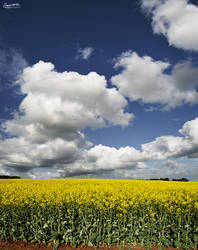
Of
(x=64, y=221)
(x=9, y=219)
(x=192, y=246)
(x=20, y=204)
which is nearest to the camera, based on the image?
(x=192, y=246)

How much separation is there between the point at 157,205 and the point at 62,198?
5.74 metres

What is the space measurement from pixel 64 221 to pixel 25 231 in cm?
224

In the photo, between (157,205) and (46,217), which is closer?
(46,217)

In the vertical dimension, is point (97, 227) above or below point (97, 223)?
below

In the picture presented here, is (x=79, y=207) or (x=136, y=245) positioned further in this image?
(x=79, y=207)

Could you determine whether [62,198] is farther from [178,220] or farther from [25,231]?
[178,220]

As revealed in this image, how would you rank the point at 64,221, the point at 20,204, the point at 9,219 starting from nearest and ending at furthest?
the point at 64,221 < the point at 9,219 < the point at 20,204

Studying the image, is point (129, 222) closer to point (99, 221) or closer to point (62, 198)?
point (99, 221)

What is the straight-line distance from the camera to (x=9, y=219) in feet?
32.8

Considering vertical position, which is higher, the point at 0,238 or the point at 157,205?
the point at 157,205

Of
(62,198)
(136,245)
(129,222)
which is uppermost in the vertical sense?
(62,198)

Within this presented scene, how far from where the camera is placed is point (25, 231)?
9.68m

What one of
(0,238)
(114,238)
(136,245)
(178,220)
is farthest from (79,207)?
(178,220)

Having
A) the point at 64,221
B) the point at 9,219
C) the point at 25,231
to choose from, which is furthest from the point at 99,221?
the point at 9,219
